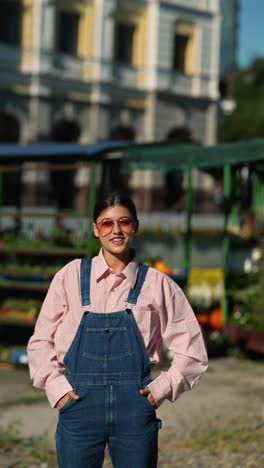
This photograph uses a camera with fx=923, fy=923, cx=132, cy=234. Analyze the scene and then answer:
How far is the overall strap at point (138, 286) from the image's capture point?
3.85 metres

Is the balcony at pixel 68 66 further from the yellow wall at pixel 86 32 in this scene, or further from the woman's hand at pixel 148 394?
the woman's hand at pixel 148 394

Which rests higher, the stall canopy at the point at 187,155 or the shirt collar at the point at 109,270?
the stall canopy at the point at 187,155

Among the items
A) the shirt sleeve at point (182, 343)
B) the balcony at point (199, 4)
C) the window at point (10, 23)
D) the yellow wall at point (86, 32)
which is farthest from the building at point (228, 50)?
the shirt sleeve at point (182, 343)

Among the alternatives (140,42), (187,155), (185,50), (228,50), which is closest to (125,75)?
(140,42)

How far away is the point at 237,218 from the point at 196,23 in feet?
72.6

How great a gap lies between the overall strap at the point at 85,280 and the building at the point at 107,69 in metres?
28.5

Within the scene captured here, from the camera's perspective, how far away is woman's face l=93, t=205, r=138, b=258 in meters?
3.93

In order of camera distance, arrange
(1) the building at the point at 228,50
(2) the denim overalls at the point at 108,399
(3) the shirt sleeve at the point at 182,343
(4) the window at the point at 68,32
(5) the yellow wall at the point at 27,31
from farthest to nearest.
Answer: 1. (1) the building at the point at 228,50
2. (4) the window at the point at 68,32
3. (5) the yellow wall at the point at 27,31
4. (3) the shirt sleeve at the point at 182,343
5. (2) the denim overalls at the point at 108,399

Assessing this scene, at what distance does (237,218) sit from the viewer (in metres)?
16.4

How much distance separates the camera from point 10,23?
33.1 meters

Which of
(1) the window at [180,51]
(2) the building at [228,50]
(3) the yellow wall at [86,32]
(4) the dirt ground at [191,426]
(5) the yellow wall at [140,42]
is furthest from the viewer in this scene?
(2) the building at [228,50]

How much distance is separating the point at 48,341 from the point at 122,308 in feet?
1.21

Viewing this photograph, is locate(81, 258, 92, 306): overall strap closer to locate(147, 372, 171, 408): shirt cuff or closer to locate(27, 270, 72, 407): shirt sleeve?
locate(27, 270, 72, 407): shirt sleeve

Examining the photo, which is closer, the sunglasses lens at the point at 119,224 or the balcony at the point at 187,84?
the sunglasses lens at the point at 119,224
